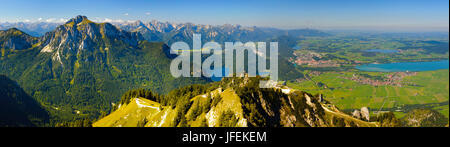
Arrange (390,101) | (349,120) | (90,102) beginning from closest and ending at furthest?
(349,120) < (390,101) < (90,102)

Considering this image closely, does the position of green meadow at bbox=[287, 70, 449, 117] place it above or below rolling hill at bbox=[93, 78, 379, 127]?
below

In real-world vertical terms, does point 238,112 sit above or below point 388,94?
above

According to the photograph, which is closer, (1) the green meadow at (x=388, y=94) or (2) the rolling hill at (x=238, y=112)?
(2) the rolling hill at (x=238, y=112)

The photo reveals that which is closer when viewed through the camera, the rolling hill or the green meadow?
the rolling hill

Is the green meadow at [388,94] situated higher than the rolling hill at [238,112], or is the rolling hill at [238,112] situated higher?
the rolling hill at [238,112]

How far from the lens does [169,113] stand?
48500mm

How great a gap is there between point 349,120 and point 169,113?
4783 cm

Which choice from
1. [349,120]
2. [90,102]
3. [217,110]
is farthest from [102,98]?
[349,120]

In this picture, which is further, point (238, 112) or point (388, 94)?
point (388, 94)
